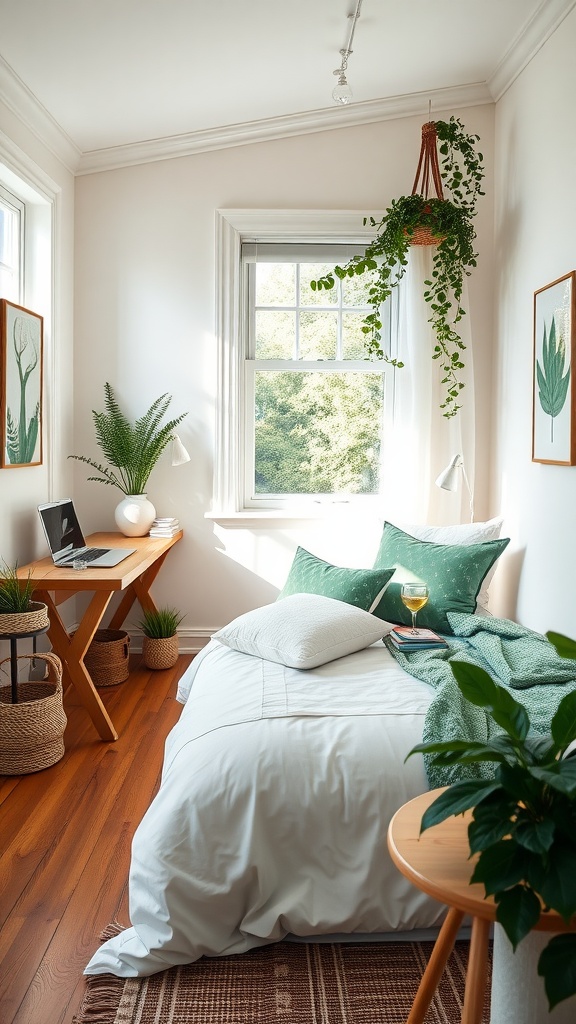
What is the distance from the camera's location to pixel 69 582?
130 inches

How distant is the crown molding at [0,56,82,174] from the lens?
3.41 m

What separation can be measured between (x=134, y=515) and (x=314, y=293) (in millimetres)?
1589

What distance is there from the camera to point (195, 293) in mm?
4527

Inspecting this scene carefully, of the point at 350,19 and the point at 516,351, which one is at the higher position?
Answer: the point at 350,19

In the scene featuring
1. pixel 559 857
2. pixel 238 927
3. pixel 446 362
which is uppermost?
pixel 446 362

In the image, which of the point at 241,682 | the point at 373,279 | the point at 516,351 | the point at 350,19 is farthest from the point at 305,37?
the point at 241,682

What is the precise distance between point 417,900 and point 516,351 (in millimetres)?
2784

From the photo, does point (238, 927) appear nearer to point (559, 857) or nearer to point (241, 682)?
point (241, 682)

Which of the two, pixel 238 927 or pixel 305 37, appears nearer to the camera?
pixel 238 927

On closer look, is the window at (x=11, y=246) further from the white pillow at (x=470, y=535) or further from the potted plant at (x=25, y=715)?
the white pillow at (x=470, y=535)

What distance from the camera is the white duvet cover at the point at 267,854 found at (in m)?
1.92

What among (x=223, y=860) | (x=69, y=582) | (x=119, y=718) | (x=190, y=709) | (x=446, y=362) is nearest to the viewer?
(x=223, y=860)

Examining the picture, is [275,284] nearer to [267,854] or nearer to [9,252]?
[9,252]

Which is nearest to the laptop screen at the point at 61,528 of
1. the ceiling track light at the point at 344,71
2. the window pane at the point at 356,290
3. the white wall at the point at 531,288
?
the window pane at the point at 356,290
